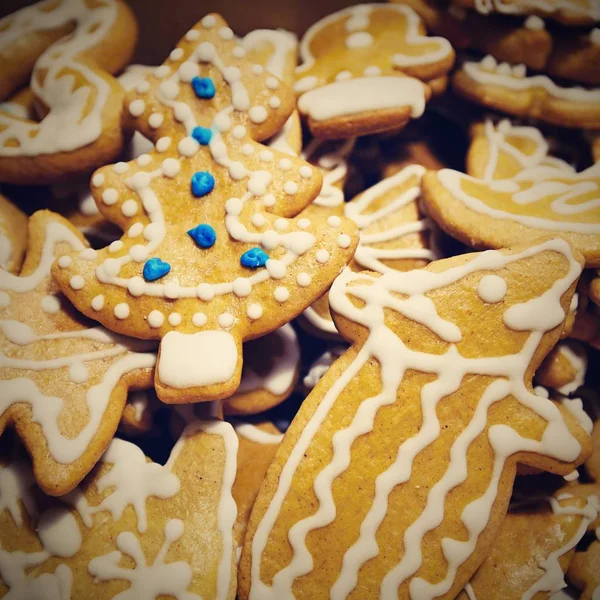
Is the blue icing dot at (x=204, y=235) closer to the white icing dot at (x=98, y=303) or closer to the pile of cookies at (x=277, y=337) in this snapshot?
the pile of cookies at (x=277, y=337)

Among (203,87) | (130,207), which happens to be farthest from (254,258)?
(203,87)

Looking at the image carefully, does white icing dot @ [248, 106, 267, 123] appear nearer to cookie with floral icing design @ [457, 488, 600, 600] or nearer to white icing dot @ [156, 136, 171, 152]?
white icing dot @ [156, 136, 171, 152]

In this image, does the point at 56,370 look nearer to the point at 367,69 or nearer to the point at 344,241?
the point at 344,241

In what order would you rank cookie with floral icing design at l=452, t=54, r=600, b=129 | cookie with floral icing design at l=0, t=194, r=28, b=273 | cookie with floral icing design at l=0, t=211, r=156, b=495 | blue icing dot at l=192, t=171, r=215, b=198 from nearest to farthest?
cookie with floral icing design at l=0, t=211, r=156, b=495
blue icing dot at l=192, t=171, r=215, b=198
cookie with floral icing design at l=0, t=194, r=28, b=273
cookie with floral icing design at l=452, t=54, r=600, b=129

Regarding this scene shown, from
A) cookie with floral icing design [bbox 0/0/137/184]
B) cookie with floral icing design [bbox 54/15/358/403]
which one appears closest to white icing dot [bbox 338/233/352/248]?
cookie with floral icing design [bbox 54/15/358/403]

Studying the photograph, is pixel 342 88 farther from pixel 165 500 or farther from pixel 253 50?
pixel 165 500

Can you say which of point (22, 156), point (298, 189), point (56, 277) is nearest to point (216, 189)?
point (298, 189)

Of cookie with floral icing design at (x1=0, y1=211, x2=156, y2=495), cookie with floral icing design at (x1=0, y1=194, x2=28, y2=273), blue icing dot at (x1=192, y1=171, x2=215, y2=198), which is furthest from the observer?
cookie with floral icing design at (x1=0, y1=194, x2=28, y2=273)
